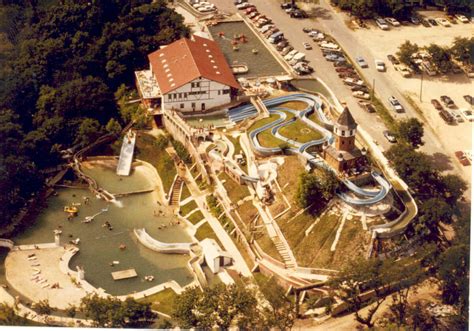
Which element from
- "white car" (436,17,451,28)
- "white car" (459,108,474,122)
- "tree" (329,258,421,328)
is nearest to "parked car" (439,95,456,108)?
"white car" (459,108,474,122)

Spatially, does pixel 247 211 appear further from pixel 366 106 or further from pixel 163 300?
pixel 366 106

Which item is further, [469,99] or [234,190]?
[469,99]

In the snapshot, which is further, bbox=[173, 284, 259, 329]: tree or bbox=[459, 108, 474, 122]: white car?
bbox=[459, 108, 474, 122]: white car

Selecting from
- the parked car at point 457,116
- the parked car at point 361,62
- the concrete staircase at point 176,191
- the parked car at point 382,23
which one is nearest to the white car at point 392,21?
the parked car at point 382,23

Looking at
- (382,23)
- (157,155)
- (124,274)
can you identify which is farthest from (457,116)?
(124,274)

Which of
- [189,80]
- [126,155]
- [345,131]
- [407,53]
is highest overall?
[345,131]

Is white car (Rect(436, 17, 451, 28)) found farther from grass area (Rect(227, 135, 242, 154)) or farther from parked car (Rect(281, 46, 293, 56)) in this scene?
grass area (Rect(227, 135, 242, 154))

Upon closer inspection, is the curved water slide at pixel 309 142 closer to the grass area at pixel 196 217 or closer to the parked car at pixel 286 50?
the grass area at pixel 196 217

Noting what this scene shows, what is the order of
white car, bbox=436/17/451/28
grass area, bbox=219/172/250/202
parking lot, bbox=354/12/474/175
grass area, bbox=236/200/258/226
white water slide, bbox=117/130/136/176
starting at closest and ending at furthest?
1. grass area, bbox=236/200/258/226
2. grass area, bbox=219/172/250/202
3. white water slide, bbox=117/130/136/176
4. parking lot, bbox=354/12/474/175
5. white car, bbox=436/17/451/28
